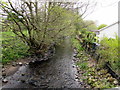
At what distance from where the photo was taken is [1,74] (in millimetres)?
4074

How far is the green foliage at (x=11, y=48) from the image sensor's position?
4.80 m

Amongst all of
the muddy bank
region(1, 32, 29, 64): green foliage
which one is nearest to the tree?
region(1, 32, 29, 64): green foliage

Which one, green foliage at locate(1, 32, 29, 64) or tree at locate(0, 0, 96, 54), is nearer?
tree at locate(0, 0, 96, 54)

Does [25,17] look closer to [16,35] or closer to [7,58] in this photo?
[16,35]

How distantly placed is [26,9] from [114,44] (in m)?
4.21

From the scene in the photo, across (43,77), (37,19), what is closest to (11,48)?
(37,19)

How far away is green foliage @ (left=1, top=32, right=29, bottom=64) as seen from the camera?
15.8ft

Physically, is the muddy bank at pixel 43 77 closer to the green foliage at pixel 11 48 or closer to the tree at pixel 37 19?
the green foliage at pixel 11 48

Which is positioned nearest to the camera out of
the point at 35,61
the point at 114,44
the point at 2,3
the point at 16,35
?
the point at 114,44

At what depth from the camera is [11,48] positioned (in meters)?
5.32

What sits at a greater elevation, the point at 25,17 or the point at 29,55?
the point at 25,17

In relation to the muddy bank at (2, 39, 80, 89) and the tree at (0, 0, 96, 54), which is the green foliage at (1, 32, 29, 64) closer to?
the tree at (0, 0, 96, 54)

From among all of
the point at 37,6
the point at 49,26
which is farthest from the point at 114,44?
the point at 37,6

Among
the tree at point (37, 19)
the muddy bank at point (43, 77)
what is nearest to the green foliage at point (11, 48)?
the tree at point (37, 19)
